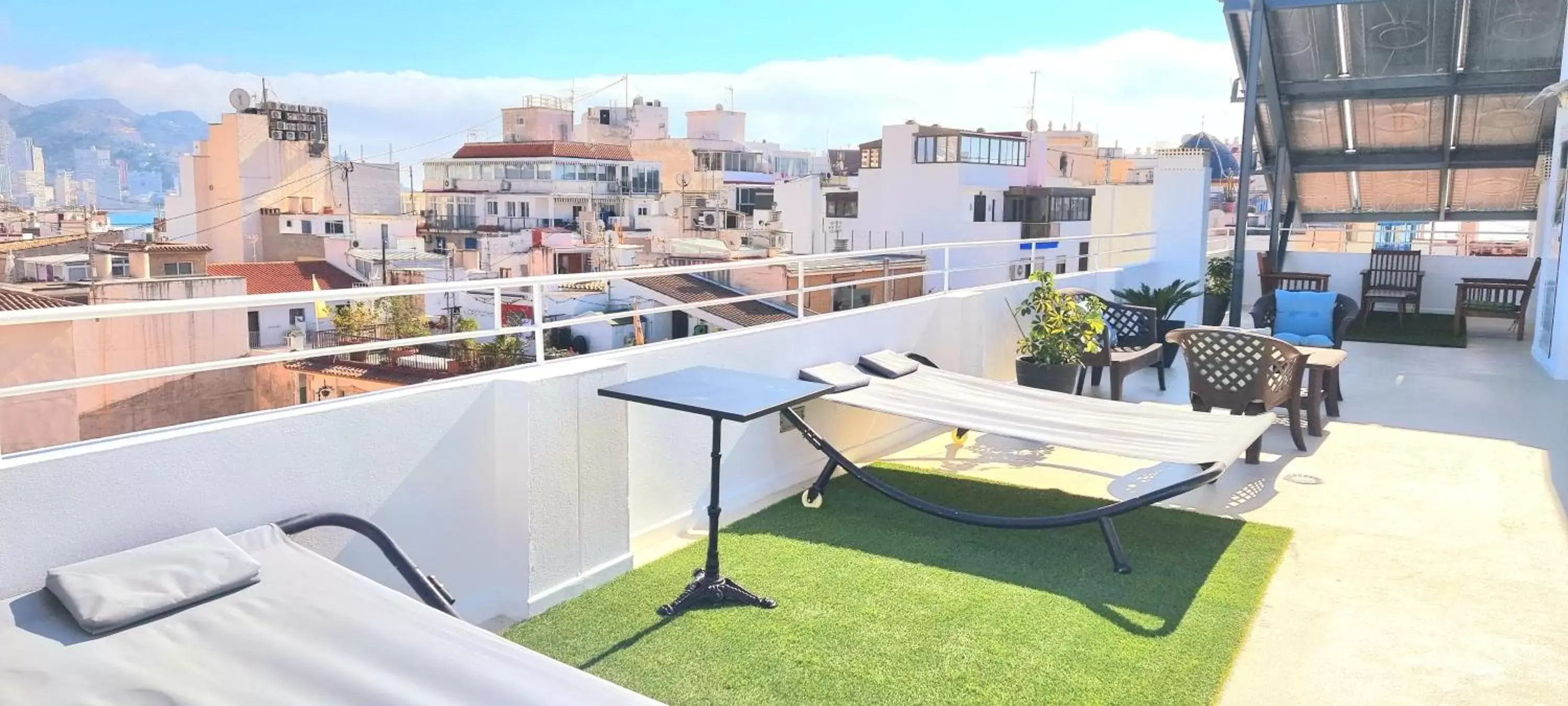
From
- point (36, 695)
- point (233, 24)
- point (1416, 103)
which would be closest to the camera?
point (36, 695)

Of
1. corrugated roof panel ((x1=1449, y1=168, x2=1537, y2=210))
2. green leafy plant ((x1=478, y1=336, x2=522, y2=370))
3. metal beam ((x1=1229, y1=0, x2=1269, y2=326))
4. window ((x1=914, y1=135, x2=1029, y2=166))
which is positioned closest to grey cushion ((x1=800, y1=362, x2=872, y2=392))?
metal beam ((x1=1229, y1=0, x2=1269, y2=326))

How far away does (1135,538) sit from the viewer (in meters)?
4.96

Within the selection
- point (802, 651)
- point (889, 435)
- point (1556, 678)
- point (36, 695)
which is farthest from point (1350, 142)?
point (36, 695)

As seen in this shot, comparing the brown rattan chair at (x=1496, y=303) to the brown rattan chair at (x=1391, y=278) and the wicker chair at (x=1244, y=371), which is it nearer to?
the brown rattan chair at (x=1391, y=278)

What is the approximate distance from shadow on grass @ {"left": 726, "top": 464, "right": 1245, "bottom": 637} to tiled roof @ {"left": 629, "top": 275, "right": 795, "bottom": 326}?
58.7ft

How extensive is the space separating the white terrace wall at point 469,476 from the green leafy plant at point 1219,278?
8297mm

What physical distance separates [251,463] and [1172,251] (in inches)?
419

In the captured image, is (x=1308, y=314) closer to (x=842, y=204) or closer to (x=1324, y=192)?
(x=1324, y=192)

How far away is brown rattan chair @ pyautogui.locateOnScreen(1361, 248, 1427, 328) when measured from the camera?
13.2 meters

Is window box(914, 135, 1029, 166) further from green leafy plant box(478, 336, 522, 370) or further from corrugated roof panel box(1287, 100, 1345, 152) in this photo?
corrugated roof panel box(1287, 100, 1345, 152)

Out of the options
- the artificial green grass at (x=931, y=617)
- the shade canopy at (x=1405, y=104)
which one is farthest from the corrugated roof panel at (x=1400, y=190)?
the artificial green grass at (x=931, y=617)

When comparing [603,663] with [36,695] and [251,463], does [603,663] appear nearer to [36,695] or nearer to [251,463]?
[251,463]

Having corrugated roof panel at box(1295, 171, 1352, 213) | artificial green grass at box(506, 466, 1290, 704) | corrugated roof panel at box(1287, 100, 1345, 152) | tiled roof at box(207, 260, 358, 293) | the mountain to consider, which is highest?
the mountain

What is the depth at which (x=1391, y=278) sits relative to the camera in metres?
13.6
